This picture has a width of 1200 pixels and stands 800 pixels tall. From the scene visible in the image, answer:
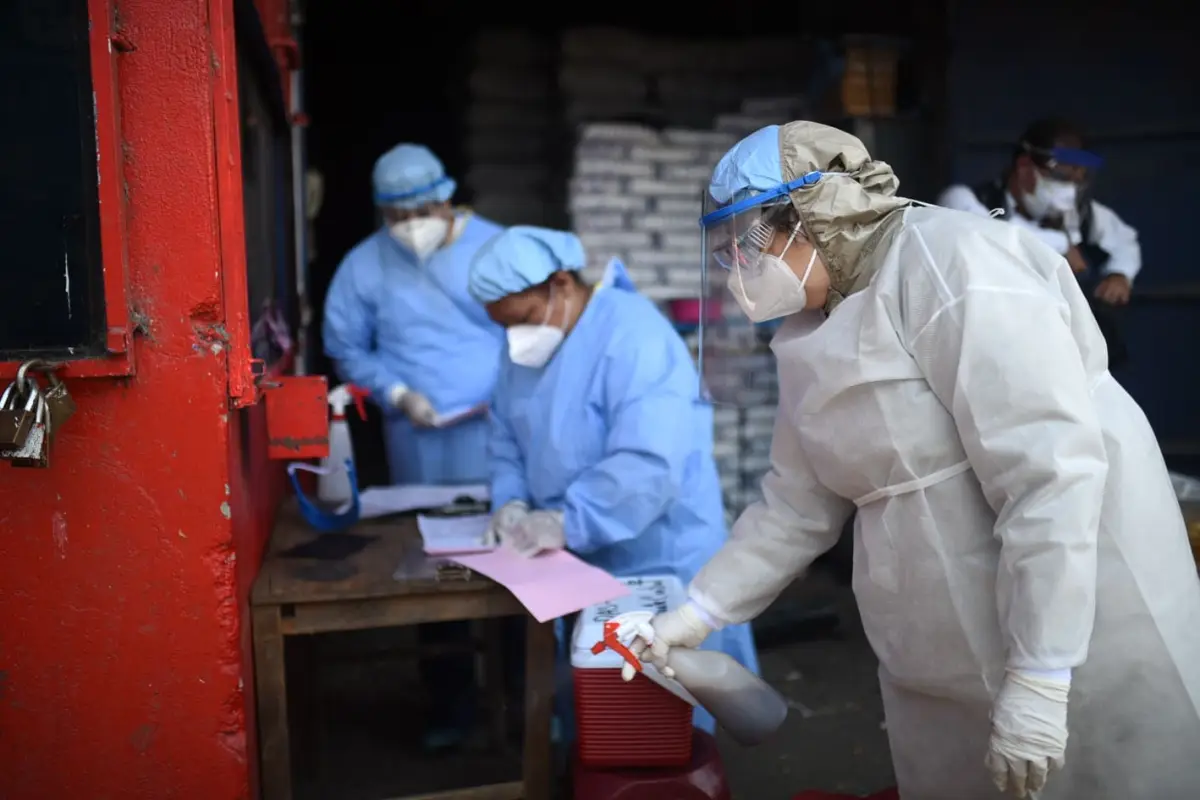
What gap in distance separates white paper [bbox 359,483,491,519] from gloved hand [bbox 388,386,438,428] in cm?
74

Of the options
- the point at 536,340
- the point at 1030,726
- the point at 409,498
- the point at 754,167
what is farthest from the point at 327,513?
the point at 1030,726

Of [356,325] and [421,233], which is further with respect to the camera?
[356,325]

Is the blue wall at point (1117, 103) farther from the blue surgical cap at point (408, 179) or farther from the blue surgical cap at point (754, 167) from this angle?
the blue surgical cap at point (754, 167)

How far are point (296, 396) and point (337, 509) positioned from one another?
2.11 feet

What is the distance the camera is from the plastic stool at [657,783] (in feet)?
7.02

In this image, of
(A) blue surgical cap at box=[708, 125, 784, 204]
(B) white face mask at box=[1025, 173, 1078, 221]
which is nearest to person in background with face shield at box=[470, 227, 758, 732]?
(A) blue surgical cap at box=[708, 125, 784, 204]

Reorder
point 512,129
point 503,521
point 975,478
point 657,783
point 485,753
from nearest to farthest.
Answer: point 975,478 → point 657,783 → point 503,521 → point 485,753 → point 512,129

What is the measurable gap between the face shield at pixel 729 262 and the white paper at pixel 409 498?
1.00 m

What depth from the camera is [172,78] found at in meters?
1.84

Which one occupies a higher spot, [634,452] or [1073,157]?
[1073,157]

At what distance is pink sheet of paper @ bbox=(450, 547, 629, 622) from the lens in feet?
7.26

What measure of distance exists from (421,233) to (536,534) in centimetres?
194

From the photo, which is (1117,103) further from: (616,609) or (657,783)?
(657,783)

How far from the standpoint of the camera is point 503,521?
2.61 metres
